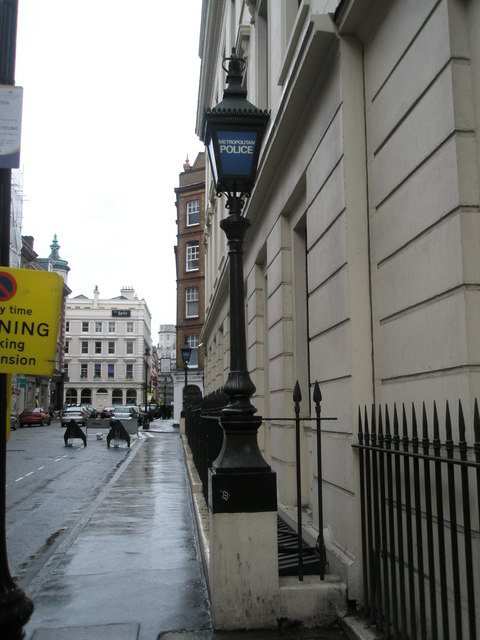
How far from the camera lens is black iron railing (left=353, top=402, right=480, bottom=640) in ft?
9.82

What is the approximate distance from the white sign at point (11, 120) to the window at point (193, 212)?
135 ft

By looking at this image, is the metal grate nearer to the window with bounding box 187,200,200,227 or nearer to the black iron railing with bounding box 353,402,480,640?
the black iron railing with bounding box 353,402,480,640

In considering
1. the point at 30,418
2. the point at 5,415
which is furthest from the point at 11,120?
the point at 30,418

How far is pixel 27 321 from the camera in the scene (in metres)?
3.98

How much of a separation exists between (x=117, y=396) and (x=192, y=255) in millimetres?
56025

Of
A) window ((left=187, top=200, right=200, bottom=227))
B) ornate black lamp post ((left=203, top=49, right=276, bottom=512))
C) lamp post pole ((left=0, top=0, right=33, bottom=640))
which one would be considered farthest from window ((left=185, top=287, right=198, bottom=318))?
lamp post pole ((left=0, top=0, right=33, bottom=640))

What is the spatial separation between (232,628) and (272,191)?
6165mm

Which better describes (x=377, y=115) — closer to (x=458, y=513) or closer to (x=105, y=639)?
(x=458, y=513)

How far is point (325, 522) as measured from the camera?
5.67 metres

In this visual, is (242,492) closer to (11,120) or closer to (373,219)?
(373,219)

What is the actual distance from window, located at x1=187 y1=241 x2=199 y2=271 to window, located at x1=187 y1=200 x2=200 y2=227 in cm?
157

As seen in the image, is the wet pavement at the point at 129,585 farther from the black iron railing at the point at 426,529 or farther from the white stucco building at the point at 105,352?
the white stucco building at the point at 105,352

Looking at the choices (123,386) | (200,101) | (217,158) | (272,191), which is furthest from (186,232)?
(123,386)

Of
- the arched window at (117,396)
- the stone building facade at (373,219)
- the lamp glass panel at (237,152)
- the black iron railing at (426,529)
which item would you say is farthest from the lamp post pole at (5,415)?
the arched window at (117,396)
